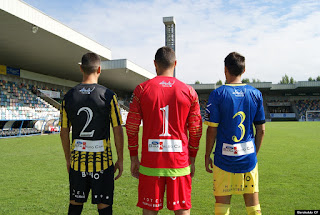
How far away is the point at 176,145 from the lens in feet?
7.15

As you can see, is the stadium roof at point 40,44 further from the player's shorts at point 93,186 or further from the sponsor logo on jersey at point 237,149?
the sponsor logo on jersey at point 237,149

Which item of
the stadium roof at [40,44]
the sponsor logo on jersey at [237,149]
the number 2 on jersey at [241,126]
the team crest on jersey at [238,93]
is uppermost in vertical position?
the stadium roof at [40,44]

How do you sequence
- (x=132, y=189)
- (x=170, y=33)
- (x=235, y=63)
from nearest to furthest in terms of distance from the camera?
(x=235, y=63)
(x=132, y=189)
(x=170, y=33)

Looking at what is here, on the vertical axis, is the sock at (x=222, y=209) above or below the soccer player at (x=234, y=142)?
below

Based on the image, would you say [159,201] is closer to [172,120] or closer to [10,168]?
[172,120]

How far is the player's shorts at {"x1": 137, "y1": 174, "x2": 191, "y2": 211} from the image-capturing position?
6.91ft

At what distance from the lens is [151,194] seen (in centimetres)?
212

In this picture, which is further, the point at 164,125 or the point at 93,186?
the point at 93,186

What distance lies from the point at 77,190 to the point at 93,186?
0.16 metres

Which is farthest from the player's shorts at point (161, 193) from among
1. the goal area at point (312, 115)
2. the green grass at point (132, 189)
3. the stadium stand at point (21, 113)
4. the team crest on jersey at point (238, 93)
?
the goal area at point (312, 115)

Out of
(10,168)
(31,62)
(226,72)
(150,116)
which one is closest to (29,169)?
(10,168)

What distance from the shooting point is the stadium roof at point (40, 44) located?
1344cm

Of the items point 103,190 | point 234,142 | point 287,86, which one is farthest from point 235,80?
point 287,86

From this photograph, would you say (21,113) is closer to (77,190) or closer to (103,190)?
(77,190)
